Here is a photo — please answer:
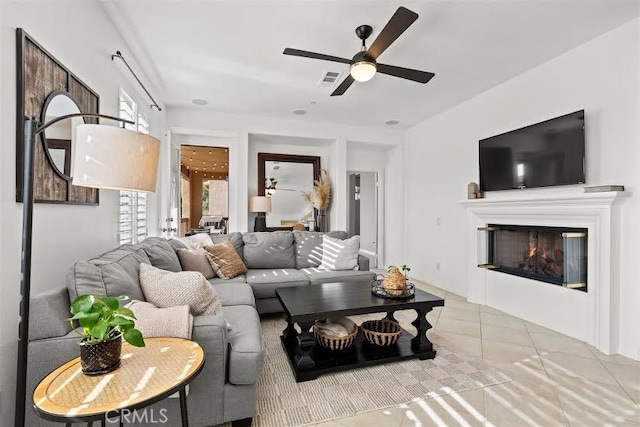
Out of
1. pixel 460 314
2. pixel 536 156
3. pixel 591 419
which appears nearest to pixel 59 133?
pixel 591 419

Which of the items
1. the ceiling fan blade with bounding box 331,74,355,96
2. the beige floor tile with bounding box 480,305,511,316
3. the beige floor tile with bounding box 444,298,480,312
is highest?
the ceiling fan blade with bounding box 331,74,355,96

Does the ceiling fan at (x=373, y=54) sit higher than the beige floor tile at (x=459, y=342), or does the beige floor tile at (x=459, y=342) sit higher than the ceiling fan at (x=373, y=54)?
the ceiling fan at (x=373, y=54)

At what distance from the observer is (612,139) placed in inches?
101

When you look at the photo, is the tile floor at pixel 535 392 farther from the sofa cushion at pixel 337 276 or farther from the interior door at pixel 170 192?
the interior door at pixel 170 192

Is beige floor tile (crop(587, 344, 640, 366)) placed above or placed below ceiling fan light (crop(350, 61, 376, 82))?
below

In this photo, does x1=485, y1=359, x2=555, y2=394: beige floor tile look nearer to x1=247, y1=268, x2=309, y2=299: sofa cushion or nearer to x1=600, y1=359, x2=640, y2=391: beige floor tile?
x1=600, y1=359, x2=640, y2=391: beige floor tile

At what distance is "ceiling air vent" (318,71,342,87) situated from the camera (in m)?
3.30

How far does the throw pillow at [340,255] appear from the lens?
11.9ft

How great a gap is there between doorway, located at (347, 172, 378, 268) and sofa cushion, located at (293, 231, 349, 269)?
2.61m

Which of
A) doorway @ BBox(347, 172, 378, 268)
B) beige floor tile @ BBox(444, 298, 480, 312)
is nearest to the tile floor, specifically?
beige floor tile @ BBox(444, 298, 480, 312)

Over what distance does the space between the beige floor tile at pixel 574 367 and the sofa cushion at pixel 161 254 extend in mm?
2954

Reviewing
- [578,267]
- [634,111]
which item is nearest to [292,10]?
[634,111]

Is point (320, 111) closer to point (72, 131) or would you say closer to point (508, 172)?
point (508, 172)

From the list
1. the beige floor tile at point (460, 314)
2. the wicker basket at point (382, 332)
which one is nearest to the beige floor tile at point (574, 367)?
the beige floor tile at point (460, 314)
